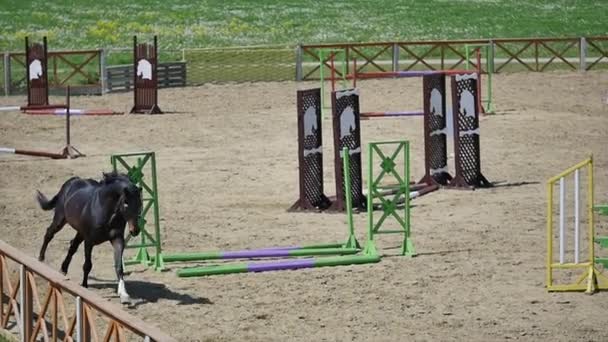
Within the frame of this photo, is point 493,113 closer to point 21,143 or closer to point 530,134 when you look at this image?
point 530,134

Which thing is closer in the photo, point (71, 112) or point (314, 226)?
point (314, 226)

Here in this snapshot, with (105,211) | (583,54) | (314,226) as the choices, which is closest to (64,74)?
(583,54)

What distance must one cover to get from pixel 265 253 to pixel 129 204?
269cm

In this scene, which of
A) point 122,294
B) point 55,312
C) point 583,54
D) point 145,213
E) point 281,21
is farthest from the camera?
point 281,21

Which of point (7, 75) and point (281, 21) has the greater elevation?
point (281, 21)

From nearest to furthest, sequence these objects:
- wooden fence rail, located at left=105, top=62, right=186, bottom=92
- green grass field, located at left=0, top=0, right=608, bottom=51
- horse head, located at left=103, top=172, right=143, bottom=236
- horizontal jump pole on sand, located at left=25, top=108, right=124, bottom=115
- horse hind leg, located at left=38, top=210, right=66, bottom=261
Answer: horse head, located at left=103, top=172, right=143, bottom=236, horse hind leg, located at left=38, top=210, right=66, bottom=261, horizontal jump pole on sand, located at left=25, top=108, right=124, bottom=115, wooden fence rail, located at left=105, top=62, right=186, bottom=92, green grass field, located at left=0, top=0, right=608, bottom=51

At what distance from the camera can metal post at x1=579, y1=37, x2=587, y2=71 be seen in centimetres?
4228

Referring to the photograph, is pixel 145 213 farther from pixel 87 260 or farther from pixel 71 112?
pixel 71 112

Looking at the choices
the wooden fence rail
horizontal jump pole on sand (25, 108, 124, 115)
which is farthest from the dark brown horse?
the wooden fence rail

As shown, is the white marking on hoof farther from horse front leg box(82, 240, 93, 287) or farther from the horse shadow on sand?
horse front leg box(82, 240, 93, 287)

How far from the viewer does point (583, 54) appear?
42.4 meters

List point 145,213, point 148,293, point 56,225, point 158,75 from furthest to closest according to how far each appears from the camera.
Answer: point 158,75
point 145,213
point 56,225
point 148,293

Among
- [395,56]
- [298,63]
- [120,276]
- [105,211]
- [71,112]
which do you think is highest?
[395,56]

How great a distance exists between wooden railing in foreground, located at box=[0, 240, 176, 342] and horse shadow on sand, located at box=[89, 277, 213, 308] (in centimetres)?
65
